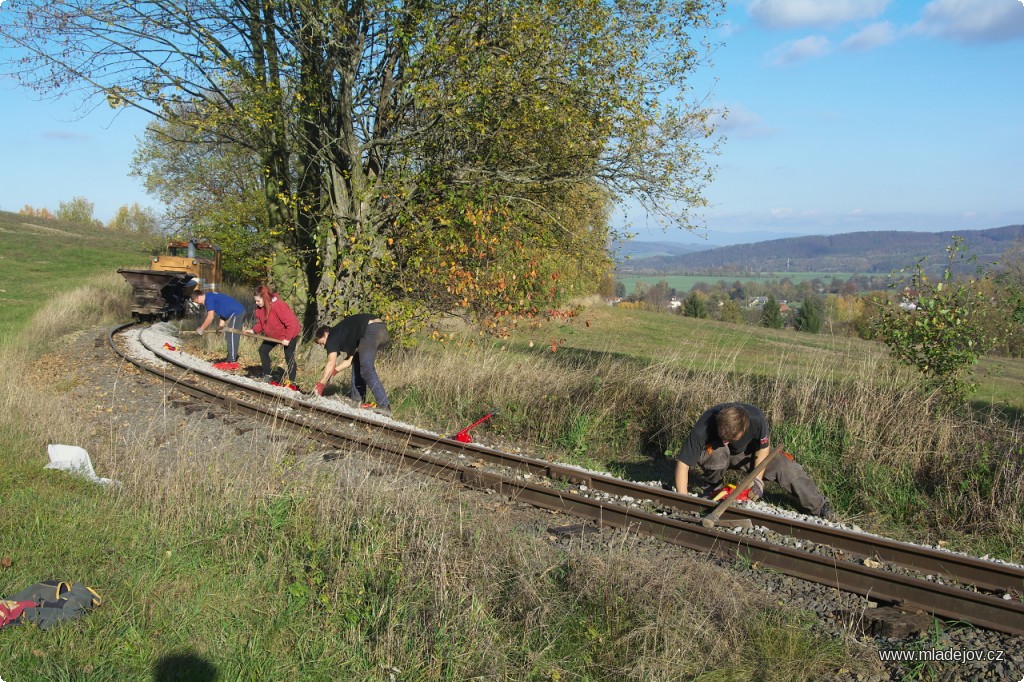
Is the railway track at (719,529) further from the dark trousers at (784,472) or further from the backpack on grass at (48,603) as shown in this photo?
the backpack on grass at (48,603)

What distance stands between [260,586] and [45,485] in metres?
2.74

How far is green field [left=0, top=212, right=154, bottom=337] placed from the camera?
29.9 m

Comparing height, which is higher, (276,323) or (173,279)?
(173,279)

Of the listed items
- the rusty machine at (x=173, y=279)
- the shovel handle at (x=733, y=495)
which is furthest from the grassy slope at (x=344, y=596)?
the rusty machine at (x=173, y=279)

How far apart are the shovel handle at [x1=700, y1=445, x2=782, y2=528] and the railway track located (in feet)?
→ 0.32

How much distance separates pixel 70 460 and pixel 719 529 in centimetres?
557

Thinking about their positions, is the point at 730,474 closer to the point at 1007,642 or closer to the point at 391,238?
the point at 1007,642

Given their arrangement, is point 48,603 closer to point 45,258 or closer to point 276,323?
point 276,323

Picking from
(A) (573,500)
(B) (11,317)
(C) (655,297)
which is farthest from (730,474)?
(C) (655,297)

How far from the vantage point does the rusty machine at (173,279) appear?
23422 mm

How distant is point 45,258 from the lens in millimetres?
43906

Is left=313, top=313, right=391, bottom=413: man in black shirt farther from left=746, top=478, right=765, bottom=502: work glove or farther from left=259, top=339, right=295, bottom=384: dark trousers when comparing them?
left=746, top=478, right=765, bottom=502: work glove

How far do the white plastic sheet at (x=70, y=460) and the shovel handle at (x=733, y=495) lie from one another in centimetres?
504

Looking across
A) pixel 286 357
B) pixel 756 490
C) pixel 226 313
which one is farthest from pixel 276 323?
pixel 756 490
